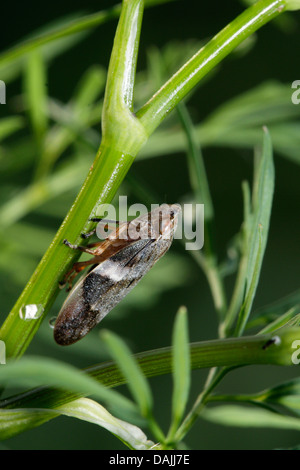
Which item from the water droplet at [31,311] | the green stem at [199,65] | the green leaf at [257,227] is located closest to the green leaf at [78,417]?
the water droplet at [31,311]

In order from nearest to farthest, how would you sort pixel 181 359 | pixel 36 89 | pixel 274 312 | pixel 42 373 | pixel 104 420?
pixel 42 373, pixel 181 359, pixel 104 420, pixel 274 312, pixel 36 89

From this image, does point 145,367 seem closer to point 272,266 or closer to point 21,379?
point 21,379

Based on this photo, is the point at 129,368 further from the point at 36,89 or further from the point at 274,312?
the point at 36,89

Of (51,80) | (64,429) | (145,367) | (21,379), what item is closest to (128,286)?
(145,367)

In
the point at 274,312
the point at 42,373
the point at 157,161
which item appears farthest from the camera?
the point at 157,161

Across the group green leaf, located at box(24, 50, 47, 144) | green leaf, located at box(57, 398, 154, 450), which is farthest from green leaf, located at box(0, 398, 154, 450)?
green leaf, located at box(24, 50, 47, 144)

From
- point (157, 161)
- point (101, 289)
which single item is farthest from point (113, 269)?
point (157, 161)

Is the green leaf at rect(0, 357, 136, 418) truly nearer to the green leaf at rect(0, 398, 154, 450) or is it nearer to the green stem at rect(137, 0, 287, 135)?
the green leaf at rect(0, 398, 154, 450)
